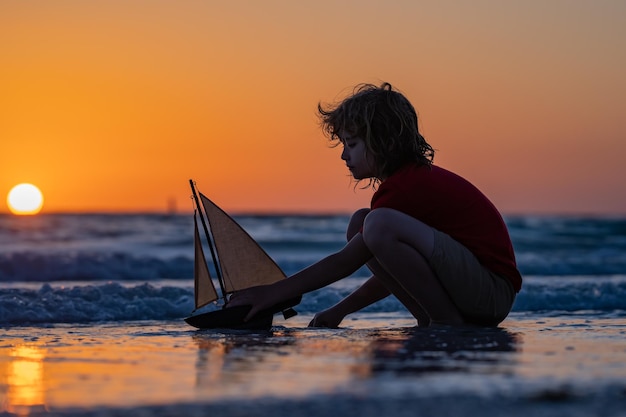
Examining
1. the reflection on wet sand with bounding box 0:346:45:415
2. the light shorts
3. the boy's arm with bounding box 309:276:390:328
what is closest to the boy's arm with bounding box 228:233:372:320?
the light shorts

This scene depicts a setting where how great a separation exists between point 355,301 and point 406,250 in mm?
680

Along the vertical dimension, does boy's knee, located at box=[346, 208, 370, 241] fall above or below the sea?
above

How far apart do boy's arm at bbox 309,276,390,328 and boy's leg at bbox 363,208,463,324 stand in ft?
1.26

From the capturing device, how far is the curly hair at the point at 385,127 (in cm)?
441

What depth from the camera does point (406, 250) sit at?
4.14 meters

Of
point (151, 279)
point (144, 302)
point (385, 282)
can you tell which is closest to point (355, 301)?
point (385, 282)

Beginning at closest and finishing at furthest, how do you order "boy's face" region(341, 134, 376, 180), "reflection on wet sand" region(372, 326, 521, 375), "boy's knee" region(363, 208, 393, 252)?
"reflection on wet sand" region(372, 326, 521, 375) → "boy's knee" region(363, 208, 393, 252) → "boy's face" region(341, 134, 376, 180)

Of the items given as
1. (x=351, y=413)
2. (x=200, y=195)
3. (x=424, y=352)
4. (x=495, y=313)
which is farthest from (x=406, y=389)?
(x=200, y=195)

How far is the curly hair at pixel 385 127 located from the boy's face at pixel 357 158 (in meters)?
0.02

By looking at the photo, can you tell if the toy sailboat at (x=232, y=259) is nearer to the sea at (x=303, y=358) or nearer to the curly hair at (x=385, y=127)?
the sea at (x=303, y=358)

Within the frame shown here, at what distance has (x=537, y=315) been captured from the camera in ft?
20.4

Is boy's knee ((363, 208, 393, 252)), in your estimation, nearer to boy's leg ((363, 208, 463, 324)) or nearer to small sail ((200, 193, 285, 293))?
boy's leg ((363, 208, 463, 324))

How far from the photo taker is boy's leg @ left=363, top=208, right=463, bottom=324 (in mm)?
4109

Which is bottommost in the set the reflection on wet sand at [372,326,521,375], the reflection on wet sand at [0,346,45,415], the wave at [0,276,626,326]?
the reflection on wet sand at [0,346,45,415]
